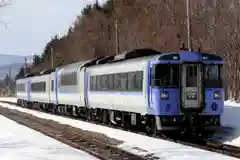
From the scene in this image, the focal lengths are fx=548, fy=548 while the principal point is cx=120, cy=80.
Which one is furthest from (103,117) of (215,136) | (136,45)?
(136,45)

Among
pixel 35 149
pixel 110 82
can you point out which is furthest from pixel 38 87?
pixel 35 149

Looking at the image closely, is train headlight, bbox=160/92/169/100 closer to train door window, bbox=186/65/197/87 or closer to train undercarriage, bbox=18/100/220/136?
train undercarriage, bbox=18/100/220/136

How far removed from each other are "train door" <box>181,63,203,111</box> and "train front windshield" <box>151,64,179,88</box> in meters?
0.24

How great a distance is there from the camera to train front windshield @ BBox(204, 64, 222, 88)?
61.3ft

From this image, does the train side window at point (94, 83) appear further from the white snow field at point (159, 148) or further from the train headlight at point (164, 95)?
the train headlight at point (164, 95)

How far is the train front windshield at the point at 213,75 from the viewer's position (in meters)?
18.7

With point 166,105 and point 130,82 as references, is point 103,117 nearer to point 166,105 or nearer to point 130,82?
point 130,82

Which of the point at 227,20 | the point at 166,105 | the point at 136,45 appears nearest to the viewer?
the point at 166,105

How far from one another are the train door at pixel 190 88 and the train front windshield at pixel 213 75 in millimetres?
262

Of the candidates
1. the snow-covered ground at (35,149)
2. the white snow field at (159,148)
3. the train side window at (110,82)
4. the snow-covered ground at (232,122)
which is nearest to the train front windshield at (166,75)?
the white snow field at (159,148)

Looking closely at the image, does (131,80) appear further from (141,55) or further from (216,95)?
(216,95)

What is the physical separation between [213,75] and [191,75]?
78cm

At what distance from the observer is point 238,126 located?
19.8 meters

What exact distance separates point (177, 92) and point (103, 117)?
344 inches
